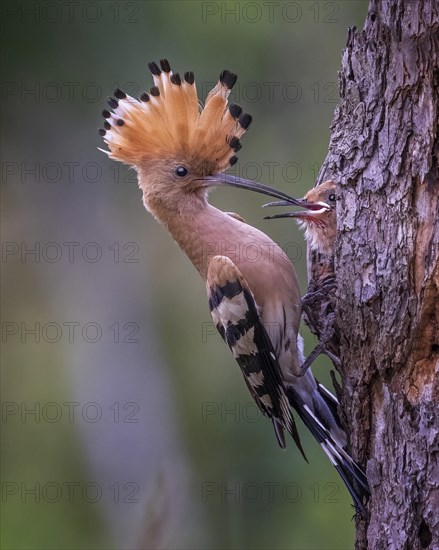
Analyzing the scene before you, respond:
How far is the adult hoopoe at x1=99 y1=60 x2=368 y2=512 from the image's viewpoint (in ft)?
9.28

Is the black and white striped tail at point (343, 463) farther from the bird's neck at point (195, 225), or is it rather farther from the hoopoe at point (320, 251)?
the bird's neck at point (195, 225)

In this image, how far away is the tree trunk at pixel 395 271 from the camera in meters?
2.31

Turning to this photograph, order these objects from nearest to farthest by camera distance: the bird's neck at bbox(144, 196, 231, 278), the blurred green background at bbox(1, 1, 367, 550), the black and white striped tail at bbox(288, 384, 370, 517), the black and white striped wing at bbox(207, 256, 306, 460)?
the black and white striped tail at bbox(288, 384, 370, 517) < the black and white striped wing at bbox(207, 256, 306, 460) < the bird's neck at bbox(144, 196, 231, 278) < the blurred green background at bbox(1, 1, 367, 550)

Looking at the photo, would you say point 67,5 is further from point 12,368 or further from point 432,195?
point 432,195

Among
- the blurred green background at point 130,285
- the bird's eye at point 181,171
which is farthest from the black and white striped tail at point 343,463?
the blurred green background at point 130,285

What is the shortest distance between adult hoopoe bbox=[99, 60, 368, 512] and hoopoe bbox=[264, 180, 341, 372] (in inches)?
2.2

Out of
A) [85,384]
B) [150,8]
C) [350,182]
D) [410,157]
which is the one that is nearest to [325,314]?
[350,182]

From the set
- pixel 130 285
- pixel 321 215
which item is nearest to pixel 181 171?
pixel 321 215

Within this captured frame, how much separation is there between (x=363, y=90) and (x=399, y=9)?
262 millimetres

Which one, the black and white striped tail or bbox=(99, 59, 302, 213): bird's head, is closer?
the black and white striped tail

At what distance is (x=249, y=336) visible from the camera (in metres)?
2.82

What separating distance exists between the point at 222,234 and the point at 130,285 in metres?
2.80

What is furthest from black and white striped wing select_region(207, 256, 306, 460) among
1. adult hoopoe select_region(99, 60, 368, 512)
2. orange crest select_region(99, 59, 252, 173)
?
Answer: orange crest select_region(99, 59, 252, 173)

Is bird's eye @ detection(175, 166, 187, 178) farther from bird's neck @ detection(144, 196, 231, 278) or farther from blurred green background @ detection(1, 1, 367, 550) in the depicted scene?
blurred green background @ detection(1, 1, 367, 550)
